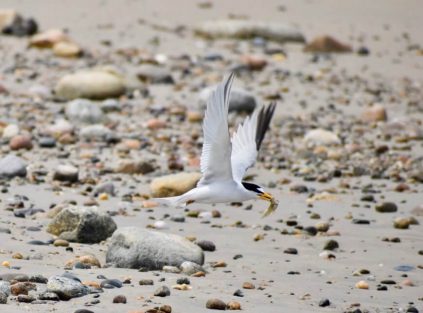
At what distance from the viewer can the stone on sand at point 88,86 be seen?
39.6 ft

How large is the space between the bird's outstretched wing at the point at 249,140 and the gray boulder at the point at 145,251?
81 centimetres


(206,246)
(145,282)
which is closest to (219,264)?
(206,246)

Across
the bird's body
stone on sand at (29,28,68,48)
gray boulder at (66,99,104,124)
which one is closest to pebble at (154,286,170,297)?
the bird's body

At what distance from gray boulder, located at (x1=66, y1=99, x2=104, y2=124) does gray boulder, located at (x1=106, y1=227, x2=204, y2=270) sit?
16.3 feet

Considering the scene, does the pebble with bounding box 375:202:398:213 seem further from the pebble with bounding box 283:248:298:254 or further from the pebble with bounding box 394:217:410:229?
the pebble with bounding box 283:248:298:254

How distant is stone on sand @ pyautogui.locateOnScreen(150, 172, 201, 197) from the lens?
8.19m

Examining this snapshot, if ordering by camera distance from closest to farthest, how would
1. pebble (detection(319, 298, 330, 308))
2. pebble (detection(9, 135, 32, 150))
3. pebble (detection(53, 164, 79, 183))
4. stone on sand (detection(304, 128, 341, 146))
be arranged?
pebble (detection(319, 298, 330, 308)) < pebble (detection(53, 164, 79, 183)) < pebble (detection(9, 135, 32, 150)) < stone on sand (detection(304, 128, 341, 146))

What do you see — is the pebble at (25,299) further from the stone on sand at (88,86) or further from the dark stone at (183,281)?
the stone on sand at (88,86)

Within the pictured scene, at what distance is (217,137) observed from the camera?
19.7 ft

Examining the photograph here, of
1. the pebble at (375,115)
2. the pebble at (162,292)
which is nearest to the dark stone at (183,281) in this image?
the pebble at (162,292)

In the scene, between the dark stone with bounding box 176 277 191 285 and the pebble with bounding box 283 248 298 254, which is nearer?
the dark stone with bounding box 176 277 191 285

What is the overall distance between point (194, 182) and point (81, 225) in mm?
1729

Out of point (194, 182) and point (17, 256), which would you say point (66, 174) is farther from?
point (17, 256)

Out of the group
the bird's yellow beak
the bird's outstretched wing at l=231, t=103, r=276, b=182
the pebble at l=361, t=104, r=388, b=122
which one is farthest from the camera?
the pebble at l=361, t=104, r=388, b=122
